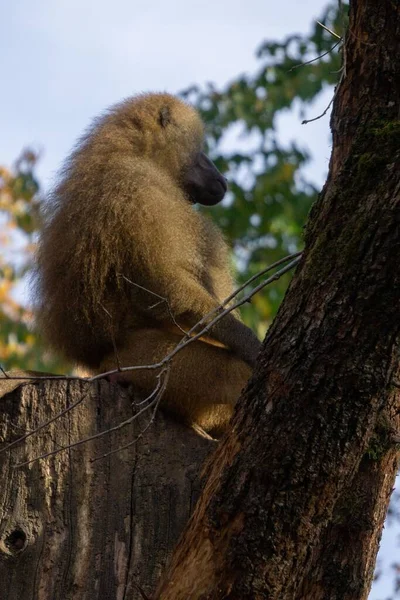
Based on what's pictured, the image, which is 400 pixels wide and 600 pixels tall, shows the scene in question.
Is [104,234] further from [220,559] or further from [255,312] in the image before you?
[255,312]

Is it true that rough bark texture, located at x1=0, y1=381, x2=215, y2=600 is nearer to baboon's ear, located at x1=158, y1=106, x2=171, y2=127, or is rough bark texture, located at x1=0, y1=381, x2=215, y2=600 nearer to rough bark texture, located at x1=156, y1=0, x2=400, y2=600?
rough bark texture, located at x1=156, y1=0, x2=400, y2=600

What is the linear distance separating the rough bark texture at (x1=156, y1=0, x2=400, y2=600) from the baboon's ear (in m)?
2.64

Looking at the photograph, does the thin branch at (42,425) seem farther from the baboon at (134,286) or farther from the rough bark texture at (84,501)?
the baboon at (134,286)

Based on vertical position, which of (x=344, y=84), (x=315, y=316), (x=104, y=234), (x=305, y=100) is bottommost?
(x=315, y=316)

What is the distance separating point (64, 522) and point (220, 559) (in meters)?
0.81

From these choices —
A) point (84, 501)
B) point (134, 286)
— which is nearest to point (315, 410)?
point (84, 501)

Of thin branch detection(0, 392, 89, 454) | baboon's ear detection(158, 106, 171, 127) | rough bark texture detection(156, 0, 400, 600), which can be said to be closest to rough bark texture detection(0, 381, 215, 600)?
thin branch detection(0, 392, 89, 454)

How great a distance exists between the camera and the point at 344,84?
3311 millimetres

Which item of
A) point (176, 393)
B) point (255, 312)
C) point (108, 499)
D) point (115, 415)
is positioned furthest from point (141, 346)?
point (255, 312)

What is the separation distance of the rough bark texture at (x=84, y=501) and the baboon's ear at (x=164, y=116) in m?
2.28

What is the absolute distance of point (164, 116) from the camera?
566 centimetres

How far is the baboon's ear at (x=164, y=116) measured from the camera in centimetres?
562

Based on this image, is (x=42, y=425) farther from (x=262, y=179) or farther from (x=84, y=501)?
(x=262, y=179)

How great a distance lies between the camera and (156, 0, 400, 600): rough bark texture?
289 cm
